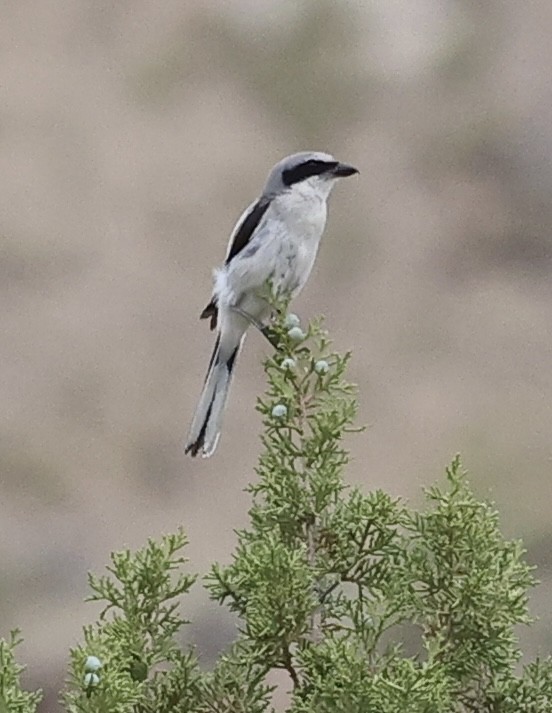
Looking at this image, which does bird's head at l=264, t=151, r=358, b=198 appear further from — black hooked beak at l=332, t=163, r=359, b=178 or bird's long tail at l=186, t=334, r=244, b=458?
bird's long tail at l=186, t=334, r=244, b=458

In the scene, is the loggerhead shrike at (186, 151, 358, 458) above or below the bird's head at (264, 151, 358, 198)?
below

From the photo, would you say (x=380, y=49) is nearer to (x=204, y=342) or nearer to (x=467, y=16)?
(x=467, y=16)

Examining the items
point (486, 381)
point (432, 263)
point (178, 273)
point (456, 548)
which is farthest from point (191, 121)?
point (456, 548)

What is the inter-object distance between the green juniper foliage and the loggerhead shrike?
19.2 inches

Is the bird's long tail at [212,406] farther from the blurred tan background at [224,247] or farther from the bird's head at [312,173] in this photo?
the blurred tan background at [224,247]

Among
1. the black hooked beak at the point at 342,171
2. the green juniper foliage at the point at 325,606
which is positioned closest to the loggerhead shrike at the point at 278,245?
the black hooked beak at the point at 342,171

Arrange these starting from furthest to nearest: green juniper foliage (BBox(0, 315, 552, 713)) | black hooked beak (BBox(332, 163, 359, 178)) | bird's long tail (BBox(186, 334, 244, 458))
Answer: black hooked beak (BBox(332, 163, 359, 178)) < bird's long tail (BBox(186, 334, 244, 458)) < green juniper foliage (BBox(0, 315, 552, 713))

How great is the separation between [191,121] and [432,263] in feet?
1.52

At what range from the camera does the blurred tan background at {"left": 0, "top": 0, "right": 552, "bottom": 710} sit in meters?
1.67

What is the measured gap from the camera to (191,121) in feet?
6.27

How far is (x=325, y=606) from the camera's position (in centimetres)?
59

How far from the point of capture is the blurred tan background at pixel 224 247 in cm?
167

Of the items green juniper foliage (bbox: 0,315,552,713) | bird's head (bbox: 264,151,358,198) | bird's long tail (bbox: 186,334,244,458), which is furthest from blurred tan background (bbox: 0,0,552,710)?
green juniper foliage (bbox: 0,315,552,713)

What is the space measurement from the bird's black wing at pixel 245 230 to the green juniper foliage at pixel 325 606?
54 centimetres
